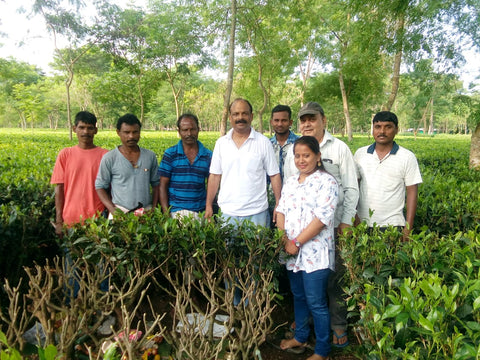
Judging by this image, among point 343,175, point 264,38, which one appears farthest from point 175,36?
point 343,175

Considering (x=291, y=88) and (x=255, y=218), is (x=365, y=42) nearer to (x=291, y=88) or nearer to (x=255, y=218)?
(x=255, y=218)

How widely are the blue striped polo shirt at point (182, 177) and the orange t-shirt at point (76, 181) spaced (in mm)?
701

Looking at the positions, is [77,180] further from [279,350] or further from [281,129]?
[279,350]

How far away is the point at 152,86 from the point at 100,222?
742 inches

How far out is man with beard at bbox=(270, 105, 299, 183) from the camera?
377 cm

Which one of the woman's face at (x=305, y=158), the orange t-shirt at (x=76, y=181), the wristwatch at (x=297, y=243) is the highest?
the woman's face at (x=305, y=158)

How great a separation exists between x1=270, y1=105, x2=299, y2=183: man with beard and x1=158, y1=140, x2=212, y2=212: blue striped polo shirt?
1.04 m

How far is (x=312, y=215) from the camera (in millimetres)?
2533

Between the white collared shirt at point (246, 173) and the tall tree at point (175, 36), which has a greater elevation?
the tall tree at point (175, 36)

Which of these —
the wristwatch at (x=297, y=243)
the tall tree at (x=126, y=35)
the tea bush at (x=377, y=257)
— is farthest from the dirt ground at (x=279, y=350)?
the tall tree at (x=126, y=35)

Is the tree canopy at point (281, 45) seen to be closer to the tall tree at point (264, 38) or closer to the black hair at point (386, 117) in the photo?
the tall tree at point (264, 38)

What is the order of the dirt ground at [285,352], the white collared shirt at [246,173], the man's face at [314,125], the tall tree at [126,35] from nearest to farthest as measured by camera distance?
the dirt ground at [285,352] < the man's face at [314,125] < the white collared shirt at [246,173] < the tall tree at [126,35]

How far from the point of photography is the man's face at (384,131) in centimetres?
292

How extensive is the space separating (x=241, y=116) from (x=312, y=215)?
3.96 ft
